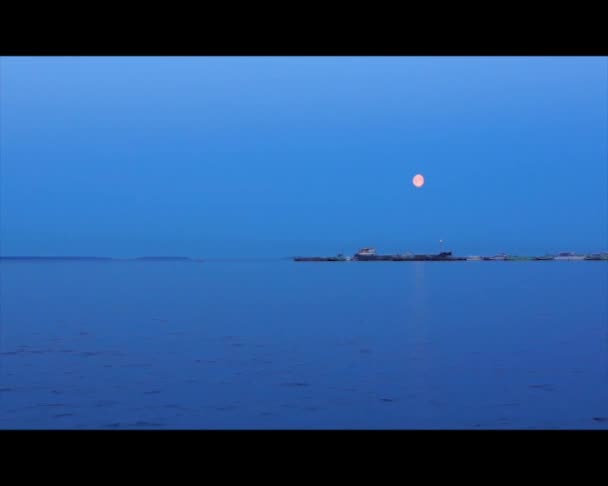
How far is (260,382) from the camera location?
12.8 metres

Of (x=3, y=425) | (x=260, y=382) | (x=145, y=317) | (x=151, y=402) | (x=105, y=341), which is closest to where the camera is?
(x=3, y=425)

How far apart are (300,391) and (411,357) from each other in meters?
5.45

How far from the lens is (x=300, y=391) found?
12.0 metres

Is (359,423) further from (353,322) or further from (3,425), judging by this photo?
(353,322)

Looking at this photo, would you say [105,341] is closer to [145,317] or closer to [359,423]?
[145,317]
